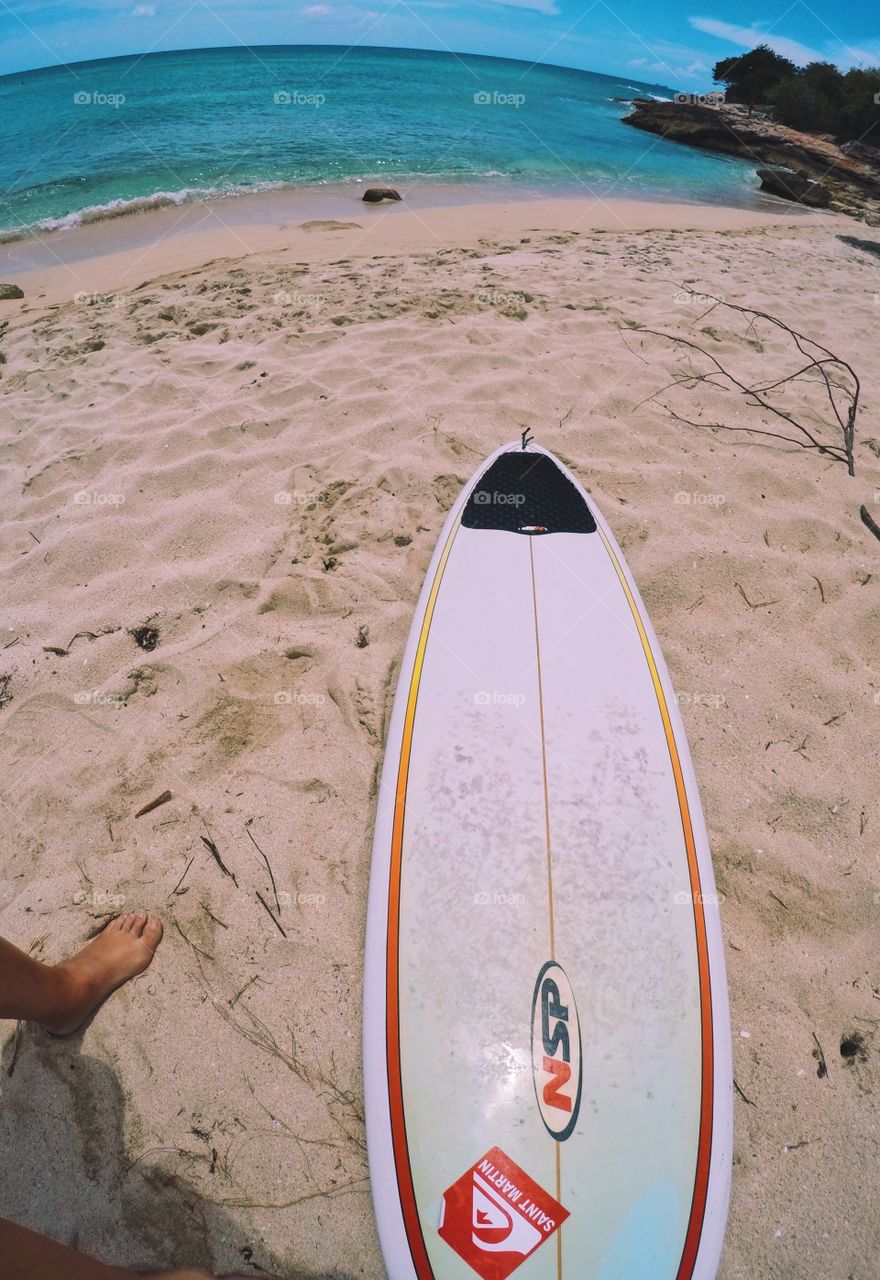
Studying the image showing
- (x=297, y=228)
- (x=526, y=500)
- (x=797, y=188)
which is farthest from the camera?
(x=797, y=188)

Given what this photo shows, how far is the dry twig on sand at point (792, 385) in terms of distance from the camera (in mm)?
4223

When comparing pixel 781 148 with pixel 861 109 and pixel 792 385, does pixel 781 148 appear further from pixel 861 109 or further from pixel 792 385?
pixel 792 385

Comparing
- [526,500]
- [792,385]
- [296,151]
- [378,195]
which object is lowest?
[526,500]

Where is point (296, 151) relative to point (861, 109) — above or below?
below

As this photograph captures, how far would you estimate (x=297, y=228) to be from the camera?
8789mm

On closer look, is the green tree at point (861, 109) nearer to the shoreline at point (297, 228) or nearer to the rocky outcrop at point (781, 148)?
the rocky outcrop at point (781, 148)

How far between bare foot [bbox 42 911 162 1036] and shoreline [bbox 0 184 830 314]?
22.5 ft

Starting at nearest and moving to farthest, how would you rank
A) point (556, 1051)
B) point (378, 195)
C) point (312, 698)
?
point (556, 1051), point (312, 698), point (378, 195)

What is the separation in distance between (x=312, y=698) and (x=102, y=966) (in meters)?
1.28

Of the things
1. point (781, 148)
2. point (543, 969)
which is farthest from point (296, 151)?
point (543, 969)

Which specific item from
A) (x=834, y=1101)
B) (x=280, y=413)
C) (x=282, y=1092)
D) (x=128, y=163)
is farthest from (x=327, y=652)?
(x=128, y=163)

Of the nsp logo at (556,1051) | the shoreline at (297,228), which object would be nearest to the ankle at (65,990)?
the nsp logo at (556,1051)

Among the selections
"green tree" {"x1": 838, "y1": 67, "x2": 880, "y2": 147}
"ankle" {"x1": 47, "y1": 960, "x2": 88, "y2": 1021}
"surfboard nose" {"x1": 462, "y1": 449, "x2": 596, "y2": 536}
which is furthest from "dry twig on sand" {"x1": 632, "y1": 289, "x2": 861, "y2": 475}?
"green tree" {"x1": 838, "y1": 67, "x2": 880, "y2": 147}

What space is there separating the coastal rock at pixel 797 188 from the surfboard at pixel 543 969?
1532 centimetres
